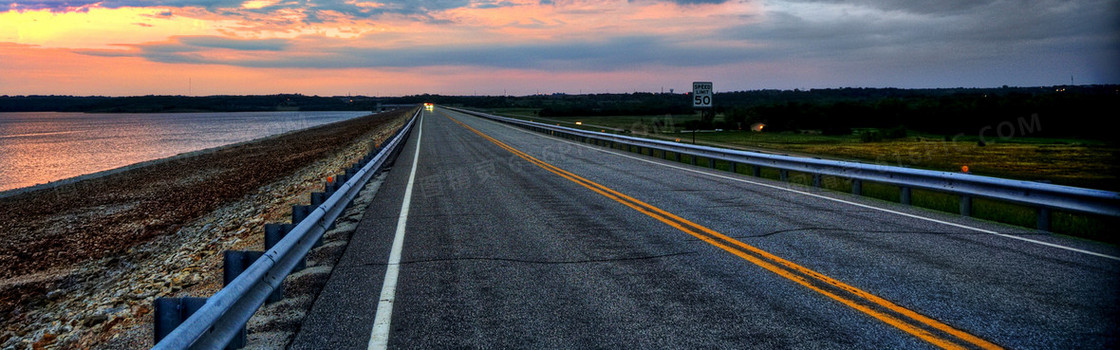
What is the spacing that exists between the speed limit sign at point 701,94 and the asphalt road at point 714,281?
591 inches

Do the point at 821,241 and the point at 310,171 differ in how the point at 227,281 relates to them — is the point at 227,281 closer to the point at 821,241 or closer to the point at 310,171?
the point at 821,241

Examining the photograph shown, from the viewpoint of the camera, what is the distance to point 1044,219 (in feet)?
26.7

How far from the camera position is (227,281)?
179 inches

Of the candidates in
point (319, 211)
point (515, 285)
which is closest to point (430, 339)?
point (515, 285)

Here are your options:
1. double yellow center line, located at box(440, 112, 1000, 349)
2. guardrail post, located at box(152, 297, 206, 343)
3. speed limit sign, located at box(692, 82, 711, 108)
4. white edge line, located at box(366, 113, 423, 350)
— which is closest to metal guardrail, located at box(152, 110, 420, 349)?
guardrail post, located at box(152, 297, 206, 343)

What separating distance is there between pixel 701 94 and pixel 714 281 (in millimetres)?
20653

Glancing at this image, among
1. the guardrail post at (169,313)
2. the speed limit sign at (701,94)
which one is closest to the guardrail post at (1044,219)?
the guardrail post at (169,313)

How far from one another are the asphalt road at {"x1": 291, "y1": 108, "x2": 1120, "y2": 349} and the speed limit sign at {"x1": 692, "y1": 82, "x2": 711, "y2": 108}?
49.3 feet

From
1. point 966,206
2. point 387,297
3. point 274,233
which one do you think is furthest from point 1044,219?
point 274,233

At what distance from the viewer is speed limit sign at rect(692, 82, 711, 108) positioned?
25.2 m

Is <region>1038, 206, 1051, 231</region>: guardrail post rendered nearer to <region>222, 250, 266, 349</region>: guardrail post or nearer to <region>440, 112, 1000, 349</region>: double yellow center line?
<region>440, 112, 1000, 349</region>: double yellow center line

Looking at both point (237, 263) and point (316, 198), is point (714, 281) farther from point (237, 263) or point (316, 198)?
point (316, 198)

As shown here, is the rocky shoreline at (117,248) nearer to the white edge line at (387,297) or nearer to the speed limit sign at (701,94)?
the white edge line at (387,297)

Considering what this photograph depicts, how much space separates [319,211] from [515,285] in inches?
106
